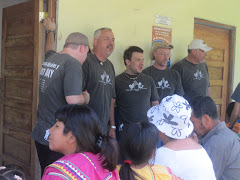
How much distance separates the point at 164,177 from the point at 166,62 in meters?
2.77

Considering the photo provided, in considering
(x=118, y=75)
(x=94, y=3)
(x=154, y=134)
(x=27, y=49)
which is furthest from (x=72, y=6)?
(x=154, y=134)

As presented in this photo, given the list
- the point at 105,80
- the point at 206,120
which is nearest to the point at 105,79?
the point at 105,80

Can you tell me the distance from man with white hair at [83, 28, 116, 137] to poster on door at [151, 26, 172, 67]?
1.09 meters

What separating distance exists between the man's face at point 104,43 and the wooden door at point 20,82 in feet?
2.12

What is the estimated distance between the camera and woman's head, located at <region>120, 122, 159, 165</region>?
146cm

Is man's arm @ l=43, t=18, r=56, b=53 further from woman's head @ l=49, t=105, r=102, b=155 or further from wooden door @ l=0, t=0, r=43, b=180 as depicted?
woman's head @ l=49, t=105, r=102, b=155

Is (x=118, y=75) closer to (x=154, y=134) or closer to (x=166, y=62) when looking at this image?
(x=166, y=62)

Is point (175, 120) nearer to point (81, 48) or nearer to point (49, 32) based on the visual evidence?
point (81, 48)

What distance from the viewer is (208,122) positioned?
2.32 metres

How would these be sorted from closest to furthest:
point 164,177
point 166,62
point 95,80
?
point 164,177, point 95,80, point 166,62

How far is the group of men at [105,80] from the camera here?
7.93 feet

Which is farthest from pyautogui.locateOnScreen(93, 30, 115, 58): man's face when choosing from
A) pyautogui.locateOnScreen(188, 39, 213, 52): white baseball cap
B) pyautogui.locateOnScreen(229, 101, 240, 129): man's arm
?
pyautogui.locateOnScreen(229, 101, 240, 129): man's arm

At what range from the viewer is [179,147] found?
1.75m

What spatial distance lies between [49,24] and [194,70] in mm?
2379
